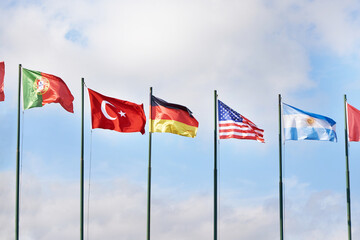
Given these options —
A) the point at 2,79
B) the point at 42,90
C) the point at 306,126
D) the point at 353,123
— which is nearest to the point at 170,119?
the point at 42,90

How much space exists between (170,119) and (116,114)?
3357 millimetres

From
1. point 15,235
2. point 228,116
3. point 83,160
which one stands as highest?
point 228,116

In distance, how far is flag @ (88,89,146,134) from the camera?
3888 cm

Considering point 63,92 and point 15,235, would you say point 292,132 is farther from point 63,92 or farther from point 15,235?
point 15,235

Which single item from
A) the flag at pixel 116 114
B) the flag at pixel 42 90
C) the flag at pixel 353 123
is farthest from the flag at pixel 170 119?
the flag at pixel 353 123

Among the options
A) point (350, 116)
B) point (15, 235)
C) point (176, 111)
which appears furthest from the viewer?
point (350, 116)

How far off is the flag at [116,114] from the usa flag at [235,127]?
16.1 feet

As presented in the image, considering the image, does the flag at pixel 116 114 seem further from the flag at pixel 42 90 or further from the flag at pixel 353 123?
the flag at pixel 353 123

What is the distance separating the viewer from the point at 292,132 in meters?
42.7

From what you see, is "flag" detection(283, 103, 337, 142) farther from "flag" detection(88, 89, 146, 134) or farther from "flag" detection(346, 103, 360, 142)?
"flag" detection(88, 89, 146, 134)

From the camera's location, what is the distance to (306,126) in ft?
140

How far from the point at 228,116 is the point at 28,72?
1231 cm

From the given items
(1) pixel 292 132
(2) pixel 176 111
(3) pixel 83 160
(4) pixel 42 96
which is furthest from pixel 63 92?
(1) pixel 292 132

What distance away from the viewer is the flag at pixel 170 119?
40.4m
